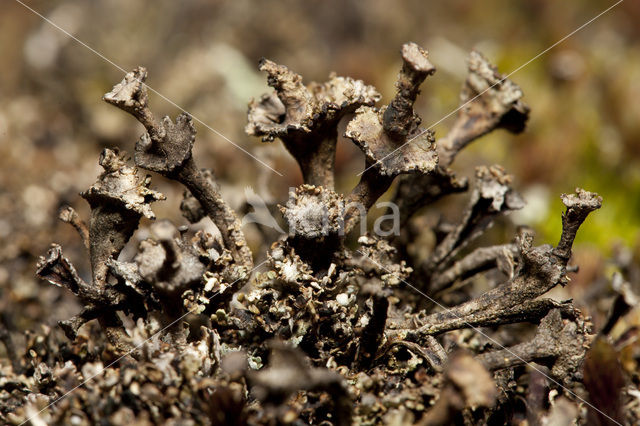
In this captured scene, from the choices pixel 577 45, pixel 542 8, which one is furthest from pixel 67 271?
pixel 542 8

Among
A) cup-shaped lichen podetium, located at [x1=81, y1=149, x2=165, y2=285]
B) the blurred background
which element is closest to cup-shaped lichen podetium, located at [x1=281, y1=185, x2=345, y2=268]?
cup-shaped lichen podetium, located at [x1=81, y1=149, x2=165, y2=285]

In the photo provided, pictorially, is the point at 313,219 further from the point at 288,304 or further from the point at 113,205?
the point at 113,205

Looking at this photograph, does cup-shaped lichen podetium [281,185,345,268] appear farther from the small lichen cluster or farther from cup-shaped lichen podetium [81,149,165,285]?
cup-shaped lichen podetium [81,149,165,285]

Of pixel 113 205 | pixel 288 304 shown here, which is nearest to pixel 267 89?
pixel 113 205

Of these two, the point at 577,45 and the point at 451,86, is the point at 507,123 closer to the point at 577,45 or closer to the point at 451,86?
the point at 451,86

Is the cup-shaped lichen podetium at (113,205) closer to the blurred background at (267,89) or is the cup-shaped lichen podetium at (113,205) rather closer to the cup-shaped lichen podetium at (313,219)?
the cup-shaped lichen podetium at (313,219)

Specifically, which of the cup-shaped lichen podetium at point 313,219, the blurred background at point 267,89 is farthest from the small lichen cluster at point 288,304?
the blurred background at point 267,89
